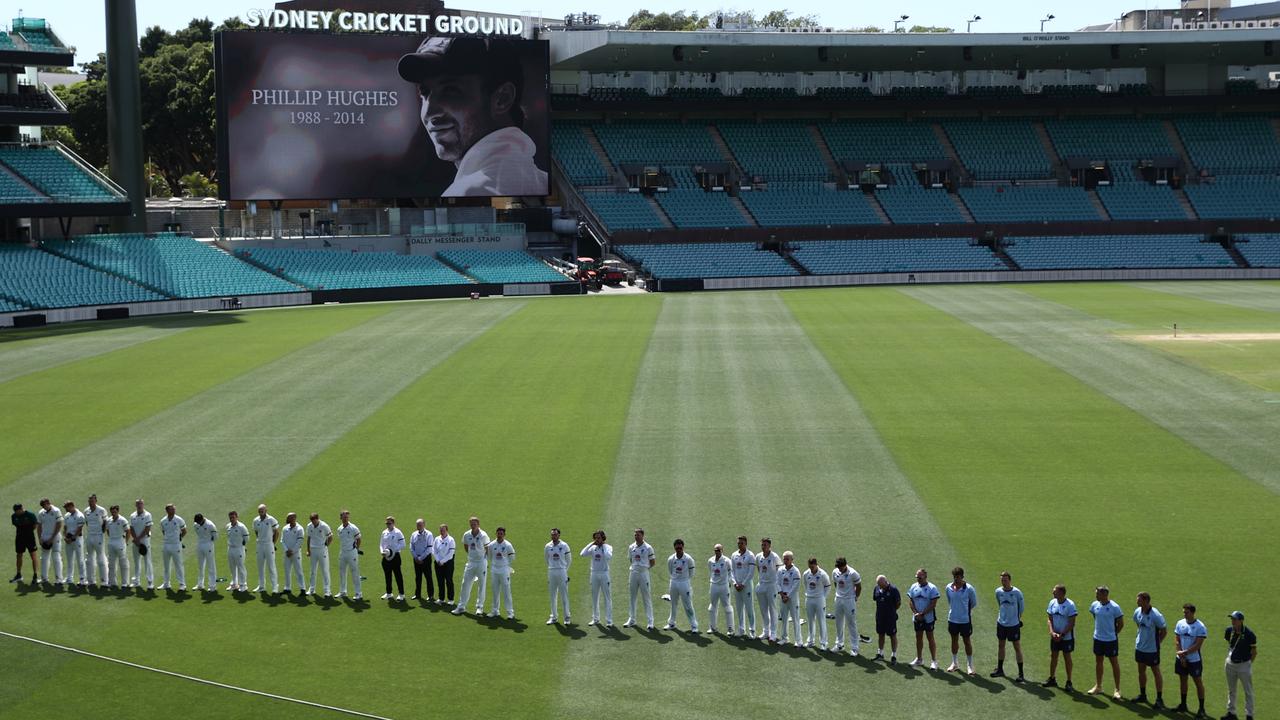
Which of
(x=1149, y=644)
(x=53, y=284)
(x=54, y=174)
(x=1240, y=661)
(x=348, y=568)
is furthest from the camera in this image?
(x=54, y=174)

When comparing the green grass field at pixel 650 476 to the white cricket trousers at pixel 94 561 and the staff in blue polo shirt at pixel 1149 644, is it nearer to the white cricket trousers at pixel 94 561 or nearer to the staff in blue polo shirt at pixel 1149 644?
the staff in blue polo shirt at pixel 1149 644

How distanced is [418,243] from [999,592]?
2634 inches

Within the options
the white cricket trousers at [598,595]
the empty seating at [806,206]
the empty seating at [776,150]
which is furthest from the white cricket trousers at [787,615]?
the empty seating at [776,150]

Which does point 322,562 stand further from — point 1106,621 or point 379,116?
point 379,116

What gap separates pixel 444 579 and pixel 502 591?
113cm

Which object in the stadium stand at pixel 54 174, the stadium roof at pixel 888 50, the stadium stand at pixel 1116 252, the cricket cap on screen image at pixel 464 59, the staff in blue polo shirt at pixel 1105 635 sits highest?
the stadium roof at pixel 888 50

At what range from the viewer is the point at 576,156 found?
A: 92125 mm

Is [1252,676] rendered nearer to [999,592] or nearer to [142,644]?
[999,592]

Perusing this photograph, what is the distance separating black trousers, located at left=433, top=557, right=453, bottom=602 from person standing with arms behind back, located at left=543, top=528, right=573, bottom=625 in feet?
5.47

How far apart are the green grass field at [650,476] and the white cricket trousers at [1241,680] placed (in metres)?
0.61

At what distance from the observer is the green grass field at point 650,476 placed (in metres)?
16.8

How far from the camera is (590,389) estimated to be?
38.8 m

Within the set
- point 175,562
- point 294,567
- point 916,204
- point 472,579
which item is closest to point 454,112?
point 916,204

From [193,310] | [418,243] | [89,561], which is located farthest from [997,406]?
[418,243]
